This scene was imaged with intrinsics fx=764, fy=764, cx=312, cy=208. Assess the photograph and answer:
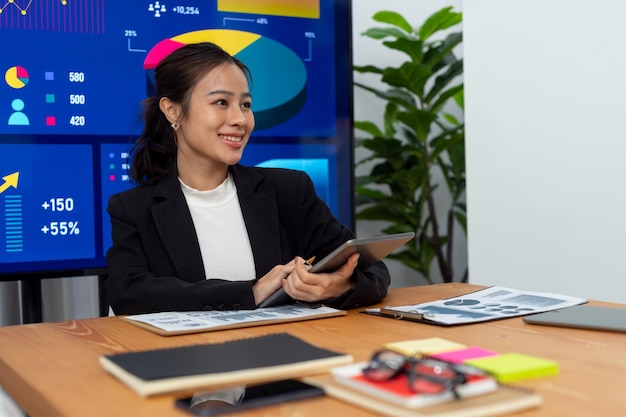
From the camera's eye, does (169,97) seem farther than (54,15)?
No

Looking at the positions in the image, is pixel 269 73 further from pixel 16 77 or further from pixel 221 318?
pixel 221 318

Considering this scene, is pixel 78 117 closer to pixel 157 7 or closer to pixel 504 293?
pixel 157 7

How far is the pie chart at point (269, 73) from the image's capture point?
3033mm

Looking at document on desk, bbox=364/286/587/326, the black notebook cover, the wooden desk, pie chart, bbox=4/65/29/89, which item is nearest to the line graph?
pie chart, bbox=4/65/29/89

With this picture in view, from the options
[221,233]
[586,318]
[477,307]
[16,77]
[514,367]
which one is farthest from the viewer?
[16,77]

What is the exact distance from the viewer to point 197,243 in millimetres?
1999

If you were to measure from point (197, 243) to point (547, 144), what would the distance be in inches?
64.7

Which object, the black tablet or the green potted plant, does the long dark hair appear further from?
the green potted plant

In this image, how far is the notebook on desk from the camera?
135cm

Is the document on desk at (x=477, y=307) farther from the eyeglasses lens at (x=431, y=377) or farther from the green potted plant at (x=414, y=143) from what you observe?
the green potted plant at (x=414, y=143)

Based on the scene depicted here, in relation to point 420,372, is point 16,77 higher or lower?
higher

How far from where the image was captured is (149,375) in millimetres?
949

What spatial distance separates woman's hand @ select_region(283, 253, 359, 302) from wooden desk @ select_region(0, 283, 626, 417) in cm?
9

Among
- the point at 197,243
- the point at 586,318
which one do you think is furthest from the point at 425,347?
the point at 197,243
